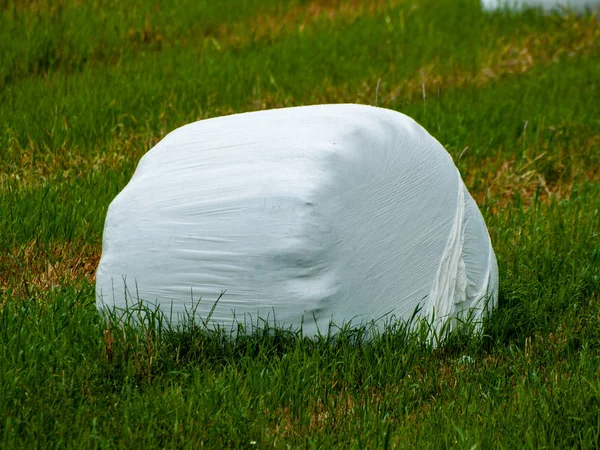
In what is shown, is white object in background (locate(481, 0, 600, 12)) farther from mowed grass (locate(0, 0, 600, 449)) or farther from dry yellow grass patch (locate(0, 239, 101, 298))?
dry yellow grass patch (locate(0, 239, 101, 298))

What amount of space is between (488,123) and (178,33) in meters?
3.01

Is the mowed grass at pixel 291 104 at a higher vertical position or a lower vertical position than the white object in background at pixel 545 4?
lower

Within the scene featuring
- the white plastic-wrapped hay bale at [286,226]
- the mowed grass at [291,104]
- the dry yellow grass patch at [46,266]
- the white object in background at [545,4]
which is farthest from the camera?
the white object in background at [545,4]

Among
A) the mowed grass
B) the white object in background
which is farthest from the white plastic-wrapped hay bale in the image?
the white object in background

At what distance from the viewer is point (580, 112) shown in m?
6.77

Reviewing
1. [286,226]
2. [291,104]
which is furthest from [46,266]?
[291,104]

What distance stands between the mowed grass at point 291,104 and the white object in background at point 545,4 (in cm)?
14

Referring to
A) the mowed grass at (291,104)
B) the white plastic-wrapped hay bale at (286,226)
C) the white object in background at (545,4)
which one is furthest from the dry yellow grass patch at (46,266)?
the white object in background at (545,4)

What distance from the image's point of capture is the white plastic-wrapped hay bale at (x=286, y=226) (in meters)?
3.07

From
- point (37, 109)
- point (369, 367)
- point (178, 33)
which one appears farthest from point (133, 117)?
point (369, 367)

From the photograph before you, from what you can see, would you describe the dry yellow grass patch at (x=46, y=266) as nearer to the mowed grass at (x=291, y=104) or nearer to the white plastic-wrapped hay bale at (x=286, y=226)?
the mowed grass at (x=291, y=104)

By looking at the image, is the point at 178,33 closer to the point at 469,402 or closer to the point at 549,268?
the point at 549,268

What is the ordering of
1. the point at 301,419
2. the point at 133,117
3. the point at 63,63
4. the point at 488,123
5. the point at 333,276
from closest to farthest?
the point at 301,419, the point at 333,276, the point at 133,117, the point at 488,123, the point at 63,63

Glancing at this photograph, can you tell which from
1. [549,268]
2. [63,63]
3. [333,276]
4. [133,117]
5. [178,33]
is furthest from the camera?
[178,33]
